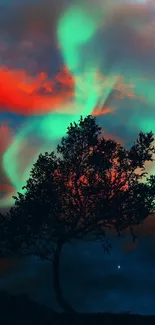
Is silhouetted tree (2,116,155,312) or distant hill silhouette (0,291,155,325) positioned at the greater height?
silhouetted tree (2,116,155,312)

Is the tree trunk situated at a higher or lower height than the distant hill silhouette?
higher

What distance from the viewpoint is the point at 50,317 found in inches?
1287

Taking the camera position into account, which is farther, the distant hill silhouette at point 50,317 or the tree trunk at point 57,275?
the tree trunk at point 57,275

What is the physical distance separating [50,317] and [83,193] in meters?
8.42

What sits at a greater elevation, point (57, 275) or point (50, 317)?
point (57, 275)

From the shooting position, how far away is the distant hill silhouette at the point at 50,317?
32156 millimetres

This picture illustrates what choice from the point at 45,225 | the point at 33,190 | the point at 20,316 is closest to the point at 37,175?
the point at 33,190

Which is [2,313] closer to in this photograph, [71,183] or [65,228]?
[65,228]

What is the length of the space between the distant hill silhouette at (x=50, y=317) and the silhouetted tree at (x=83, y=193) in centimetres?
213

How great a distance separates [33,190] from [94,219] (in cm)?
490

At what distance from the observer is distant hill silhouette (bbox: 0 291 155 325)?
105 ft

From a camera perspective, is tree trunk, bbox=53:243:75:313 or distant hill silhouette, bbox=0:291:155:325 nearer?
distant hill silhouette, bbox=0:291:155:325

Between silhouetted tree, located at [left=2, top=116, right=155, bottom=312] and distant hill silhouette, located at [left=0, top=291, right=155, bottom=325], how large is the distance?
6.99 feet

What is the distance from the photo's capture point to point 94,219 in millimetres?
34719
